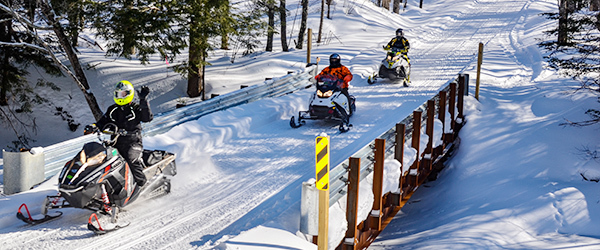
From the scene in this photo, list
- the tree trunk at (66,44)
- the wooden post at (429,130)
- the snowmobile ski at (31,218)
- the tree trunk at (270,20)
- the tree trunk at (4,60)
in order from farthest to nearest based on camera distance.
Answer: the tree trunk at (270,20) < the tree trunk at (4,60) < the tree trunk at (66,44) < the wooden post at (429,130) < the snowmobile ski at (31,218)

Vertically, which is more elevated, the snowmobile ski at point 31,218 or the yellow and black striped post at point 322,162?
the yellow and black striped post at point 322,162

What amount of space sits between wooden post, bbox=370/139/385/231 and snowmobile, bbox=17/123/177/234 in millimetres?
3224

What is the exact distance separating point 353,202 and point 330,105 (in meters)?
4.65

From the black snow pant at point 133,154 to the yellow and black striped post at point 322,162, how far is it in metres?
3.03

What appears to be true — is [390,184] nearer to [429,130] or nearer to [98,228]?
[429,130]

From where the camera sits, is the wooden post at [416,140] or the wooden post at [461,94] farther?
the wooden post at [461,94]

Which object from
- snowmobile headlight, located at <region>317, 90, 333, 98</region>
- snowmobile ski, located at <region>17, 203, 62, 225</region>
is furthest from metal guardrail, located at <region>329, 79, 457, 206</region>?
snowmobile ski, located at <region>17, 203, 62, 225</region>

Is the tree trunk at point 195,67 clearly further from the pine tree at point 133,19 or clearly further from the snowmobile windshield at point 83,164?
the snowmobile windshield at point 83,164

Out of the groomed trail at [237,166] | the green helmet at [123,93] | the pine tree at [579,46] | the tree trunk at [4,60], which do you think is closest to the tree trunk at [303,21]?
the groomed trail at [237,166]

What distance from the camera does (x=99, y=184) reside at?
6660 millimetres

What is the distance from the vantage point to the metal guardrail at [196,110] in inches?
346

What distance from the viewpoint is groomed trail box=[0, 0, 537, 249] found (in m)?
6.61

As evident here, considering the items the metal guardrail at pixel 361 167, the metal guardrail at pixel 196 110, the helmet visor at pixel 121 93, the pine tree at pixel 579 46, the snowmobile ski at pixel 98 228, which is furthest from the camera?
the pine tree at pixel 579 46

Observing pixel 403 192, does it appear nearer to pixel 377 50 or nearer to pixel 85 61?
pixel 377 50
